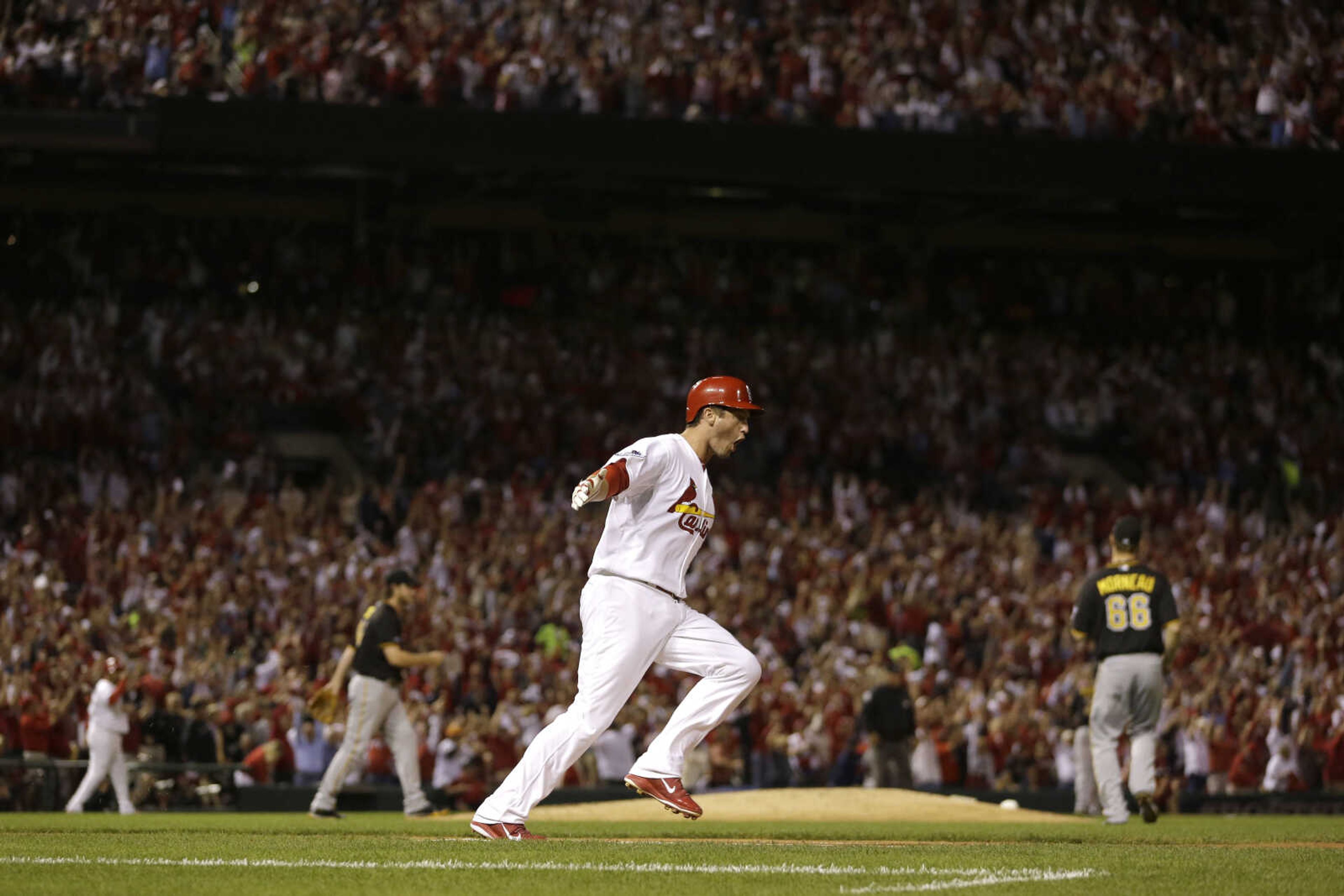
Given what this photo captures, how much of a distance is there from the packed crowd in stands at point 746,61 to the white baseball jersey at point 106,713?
Result: 35.9ft

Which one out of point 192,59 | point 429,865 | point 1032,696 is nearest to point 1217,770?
point 1032,696

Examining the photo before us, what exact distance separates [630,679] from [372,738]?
5858 millimetres

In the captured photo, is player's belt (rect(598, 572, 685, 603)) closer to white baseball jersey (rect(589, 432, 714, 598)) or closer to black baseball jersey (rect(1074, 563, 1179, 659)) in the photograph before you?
white baseball jersey (rect(589, 432, 714, 598))

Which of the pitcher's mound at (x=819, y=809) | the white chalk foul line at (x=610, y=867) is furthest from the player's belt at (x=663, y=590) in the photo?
the pitcher's mound at (x=819, y=809)

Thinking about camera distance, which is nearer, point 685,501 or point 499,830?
point 499,830

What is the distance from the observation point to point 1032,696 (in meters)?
19.8

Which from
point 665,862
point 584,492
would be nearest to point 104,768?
point 584,492

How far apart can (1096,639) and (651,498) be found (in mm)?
4973

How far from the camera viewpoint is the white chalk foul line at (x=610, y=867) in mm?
6496

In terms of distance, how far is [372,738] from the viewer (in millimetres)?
13172

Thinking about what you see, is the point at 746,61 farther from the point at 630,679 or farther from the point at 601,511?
the point at 630,679

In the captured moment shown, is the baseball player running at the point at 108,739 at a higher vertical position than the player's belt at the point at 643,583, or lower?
lower

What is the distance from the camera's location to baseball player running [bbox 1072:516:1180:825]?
11539 mm

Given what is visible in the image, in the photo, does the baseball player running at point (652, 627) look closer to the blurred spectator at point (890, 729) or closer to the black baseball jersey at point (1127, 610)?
the black baseball jersey at point (1127, 610)
